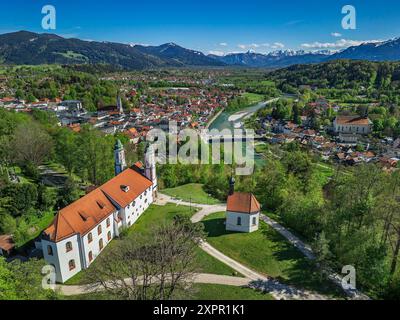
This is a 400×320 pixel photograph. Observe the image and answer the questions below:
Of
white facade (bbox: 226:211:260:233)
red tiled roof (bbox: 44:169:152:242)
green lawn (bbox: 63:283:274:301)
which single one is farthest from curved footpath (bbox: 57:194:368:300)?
red tiled roof (bbox: 44:169:152:242)

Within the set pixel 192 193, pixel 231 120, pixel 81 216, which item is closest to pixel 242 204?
pixel 192 193

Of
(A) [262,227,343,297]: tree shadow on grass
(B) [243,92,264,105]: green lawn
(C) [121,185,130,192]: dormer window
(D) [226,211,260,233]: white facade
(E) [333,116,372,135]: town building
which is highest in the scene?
(B) [243,92,264,105]: green lawn

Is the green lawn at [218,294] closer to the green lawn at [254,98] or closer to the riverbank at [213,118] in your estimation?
the riverbank at [213,118]

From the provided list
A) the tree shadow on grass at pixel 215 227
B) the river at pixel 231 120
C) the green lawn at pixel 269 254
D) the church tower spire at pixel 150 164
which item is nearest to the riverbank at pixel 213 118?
the river at pixel 231 120

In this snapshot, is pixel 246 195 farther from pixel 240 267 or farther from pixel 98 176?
pixel 98 176

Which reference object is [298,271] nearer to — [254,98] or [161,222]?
[161,222]

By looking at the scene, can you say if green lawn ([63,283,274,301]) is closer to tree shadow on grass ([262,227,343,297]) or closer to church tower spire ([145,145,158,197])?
tree shadow on grass ([262,227,343,297])
